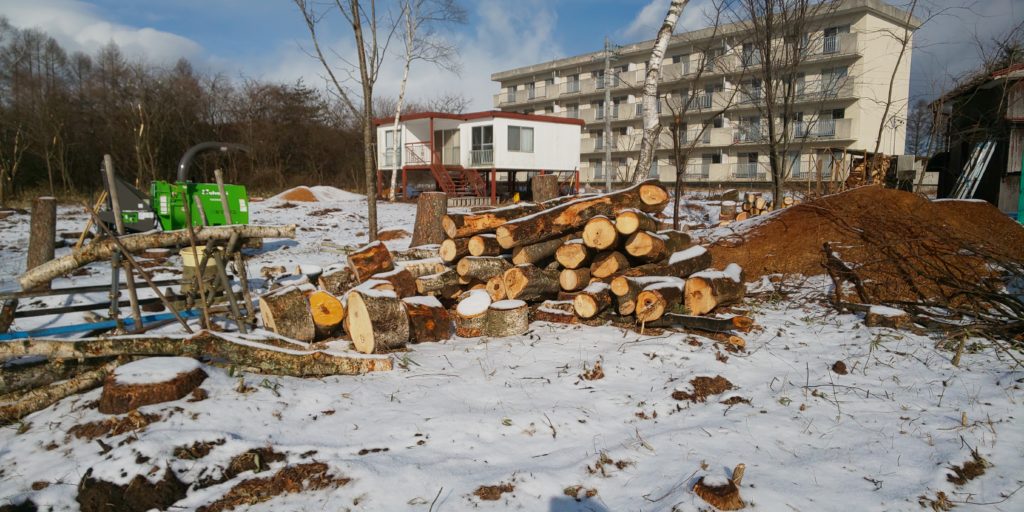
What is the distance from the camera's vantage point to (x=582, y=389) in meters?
4.01

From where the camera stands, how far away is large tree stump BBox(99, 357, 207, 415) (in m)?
3.29

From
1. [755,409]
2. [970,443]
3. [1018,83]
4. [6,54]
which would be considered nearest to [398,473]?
[755,409]

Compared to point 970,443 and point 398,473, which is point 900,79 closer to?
point 970,443

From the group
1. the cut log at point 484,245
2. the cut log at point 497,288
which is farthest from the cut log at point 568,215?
the cut log at point 497,288

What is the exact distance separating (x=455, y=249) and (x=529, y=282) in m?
1.06

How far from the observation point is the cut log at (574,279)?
6.03 meters

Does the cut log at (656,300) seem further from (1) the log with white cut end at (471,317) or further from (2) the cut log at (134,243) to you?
(2) the cut log at (134,243)

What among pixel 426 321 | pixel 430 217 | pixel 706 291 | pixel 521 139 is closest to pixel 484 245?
pixel 426 321

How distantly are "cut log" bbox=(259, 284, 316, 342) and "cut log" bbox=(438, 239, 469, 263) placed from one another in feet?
5.74

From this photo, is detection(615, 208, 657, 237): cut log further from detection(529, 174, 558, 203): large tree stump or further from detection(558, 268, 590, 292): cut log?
detection(529, 174, 558, 203): large tree stump

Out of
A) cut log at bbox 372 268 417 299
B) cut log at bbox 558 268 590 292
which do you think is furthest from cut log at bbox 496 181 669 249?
cut log at bbox 372 268 417 299

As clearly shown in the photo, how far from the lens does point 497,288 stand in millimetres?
5953

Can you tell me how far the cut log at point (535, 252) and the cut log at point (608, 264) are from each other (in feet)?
1.61

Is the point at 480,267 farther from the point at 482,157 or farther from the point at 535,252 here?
the point at 482,157
